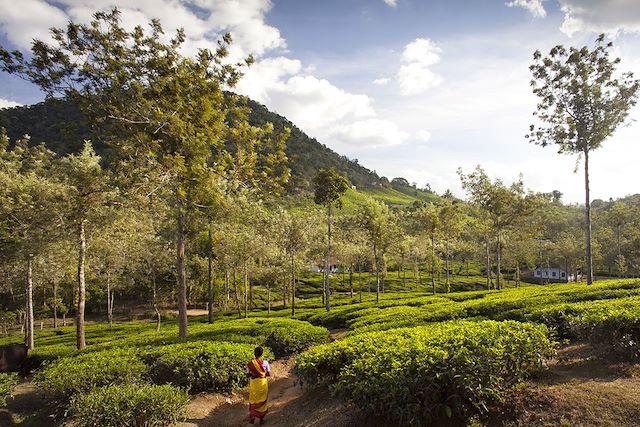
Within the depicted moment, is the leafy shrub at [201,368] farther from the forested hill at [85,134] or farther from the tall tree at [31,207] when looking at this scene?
the forested hill at [85,134]

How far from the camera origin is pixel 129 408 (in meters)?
8.29

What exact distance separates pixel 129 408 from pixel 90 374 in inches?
139

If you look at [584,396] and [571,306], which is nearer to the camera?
[584,396]

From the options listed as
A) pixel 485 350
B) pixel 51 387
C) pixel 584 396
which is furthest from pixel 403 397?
pixel 51 387

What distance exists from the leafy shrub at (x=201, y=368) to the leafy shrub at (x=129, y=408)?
2.61 meters

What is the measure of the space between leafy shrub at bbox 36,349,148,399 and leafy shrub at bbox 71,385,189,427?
1915 mm

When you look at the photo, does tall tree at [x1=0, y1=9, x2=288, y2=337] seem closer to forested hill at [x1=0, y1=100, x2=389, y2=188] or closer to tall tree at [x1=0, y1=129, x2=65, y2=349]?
tall tree at [x1=0, y1=129, x2=65, y2=349]

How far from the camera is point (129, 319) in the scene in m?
47.7

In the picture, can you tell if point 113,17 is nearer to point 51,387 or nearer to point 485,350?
point 51,387

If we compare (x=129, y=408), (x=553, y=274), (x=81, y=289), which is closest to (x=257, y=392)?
(x=129, y=408)

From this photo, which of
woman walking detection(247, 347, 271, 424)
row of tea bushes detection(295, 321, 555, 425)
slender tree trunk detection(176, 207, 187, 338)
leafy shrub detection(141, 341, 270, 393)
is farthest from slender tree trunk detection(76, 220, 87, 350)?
row of tea bushes detection(295, 321, 555, 425)

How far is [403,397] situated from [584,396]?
3036mm


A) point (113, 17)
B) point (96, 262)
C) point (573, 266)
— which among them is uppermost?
point (113, 17)

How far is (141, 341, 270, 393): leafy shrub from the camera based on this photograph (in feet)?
37.9
